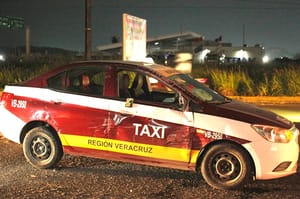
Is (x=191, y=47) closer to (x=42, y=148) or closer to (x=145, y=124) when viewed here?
(x=42, y=148)

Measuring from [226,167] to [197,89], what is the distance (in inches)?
48.2

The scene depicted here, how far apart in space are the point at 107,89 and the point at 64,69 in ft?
2.72

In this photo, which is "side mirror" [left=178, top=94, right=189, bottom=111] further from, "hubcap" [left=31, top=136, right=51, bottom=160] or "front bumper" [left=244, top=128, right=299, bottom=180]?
"hubcap" [left=31, top=136, right=51, bottom=160]

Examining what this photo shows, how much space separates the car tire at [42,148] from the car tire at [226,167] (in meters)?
2.18

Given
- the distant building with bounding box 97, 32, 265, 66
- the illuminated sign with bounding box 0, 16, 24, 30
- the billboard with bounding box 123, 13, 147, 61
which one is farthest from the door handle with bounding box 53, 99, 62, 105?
the illuminated sign with bounding box 0, 16, 24, 30

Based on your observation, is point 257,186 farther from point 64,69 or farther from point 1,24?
point 1,24

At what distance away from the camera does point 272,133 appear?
243 inches

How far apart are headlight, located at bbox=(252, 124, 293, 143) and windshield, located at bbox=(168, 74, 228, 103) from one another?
825 millimetres

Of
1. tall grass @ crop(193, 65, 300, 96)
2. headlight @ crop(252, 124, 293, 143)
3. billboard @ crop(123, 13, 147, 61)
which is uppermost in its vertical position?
billboard @ crop(123, 13, 147, 61)

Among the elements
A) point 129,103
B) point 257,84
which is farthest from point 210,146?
point 257,84

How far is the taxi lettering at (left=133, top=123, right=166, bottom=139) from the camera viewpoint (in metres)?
6.43

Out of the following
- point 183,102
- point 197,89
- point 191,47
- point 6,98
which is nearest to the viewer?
point 183,102

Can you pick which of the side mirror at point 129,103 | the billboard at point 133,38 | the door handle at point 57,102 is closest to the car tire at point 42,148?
Result: the door handle at point 57,102

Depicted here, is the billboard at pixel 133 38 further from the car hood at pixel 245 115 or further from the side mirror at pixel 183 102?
the car hood at pixel 245 115
